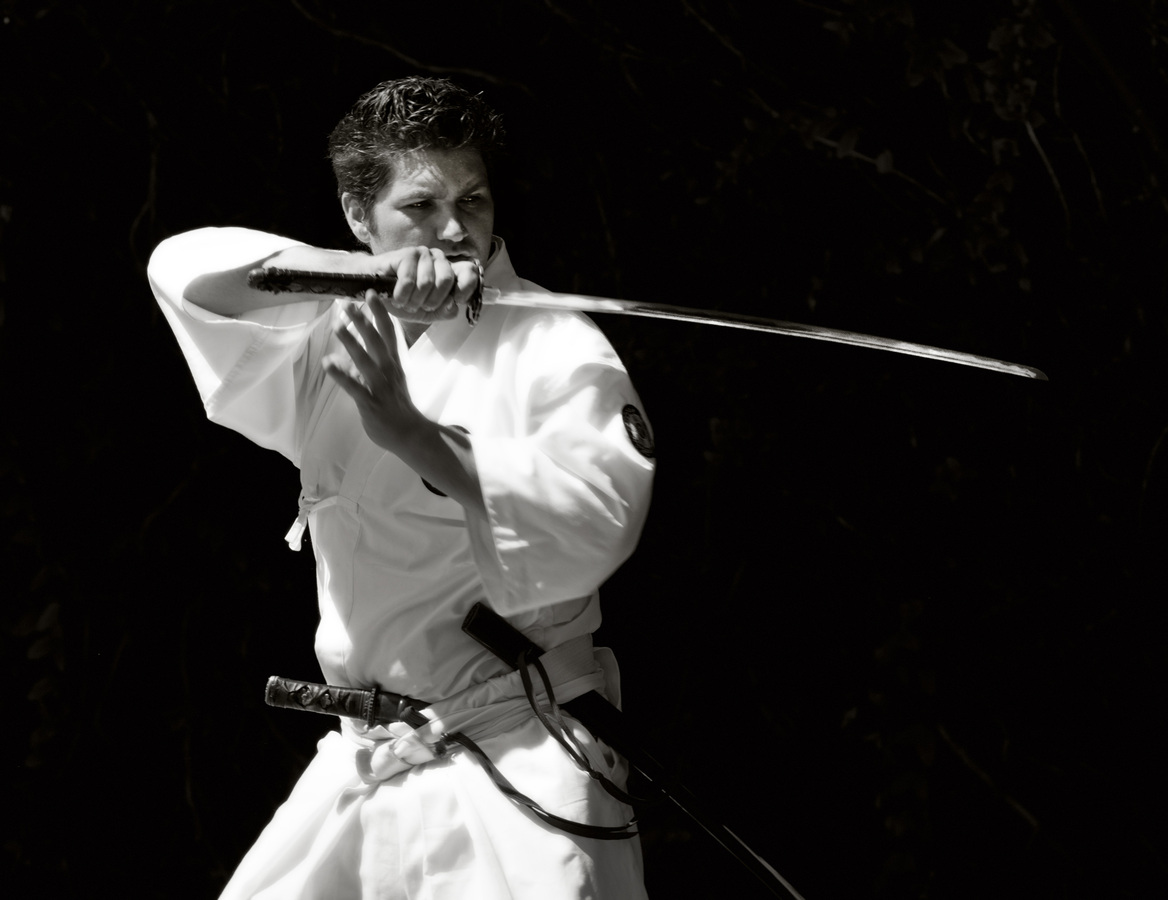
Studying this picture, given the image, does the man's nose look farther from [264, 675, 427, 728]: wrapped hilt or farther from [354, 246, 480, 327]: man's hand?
[264, 675, 427, 728]: wrapped hilt

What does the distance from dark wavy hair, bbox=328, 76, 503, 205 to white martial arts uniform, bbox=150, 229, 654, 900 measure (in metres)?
0.13

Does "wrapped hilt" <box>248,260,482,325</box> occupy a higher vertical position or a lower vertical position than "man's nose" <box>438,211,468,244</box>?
lower

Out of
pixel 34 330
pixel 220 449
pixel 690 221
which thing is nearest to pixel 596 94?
pixel 690 221

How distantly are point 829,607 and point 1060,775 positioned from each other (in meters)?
0.46

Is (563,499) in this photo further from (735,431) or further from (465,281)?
(735,431)

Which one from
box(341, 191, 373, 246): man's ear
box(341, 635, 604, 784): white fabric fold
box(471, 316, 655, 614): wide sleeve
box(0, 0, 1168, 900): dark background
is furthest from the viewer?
box(0, 0, 1168, 900): dark background

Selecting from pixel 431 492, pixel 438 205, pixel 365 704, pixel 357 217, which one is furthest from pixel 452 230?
pixel 365 704

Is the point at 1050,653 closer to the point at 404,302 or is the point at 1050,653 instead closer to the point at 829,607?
the point at 829,607

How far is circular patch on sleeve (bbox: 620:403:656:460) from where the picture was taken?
123 centimetres

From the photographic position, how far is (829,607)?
2.10 meters

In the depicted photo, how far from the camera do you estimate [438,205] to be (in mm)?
1388

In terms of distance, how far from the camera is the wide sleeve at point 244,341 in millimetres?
1378

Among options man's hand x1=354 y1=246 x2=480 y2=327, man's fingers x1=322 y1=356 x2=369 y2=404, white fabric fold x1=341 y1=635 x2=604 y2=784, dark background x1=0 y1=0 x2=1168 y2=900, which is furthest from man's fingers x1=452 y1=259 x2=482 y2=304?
dark background x1=0 y1=0 x2=1168 y2=900

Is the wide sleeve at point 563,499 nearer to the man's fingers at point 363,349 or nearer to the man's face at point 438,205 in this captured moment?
the man's fingers at point 363,349
